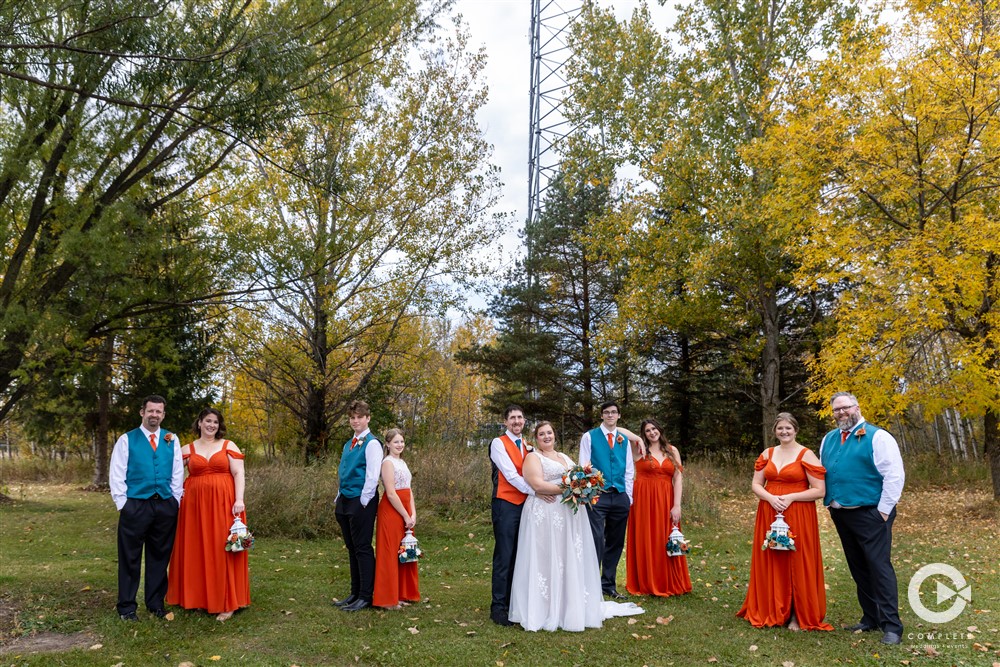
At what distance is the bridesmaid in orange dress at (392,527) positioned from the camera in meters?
6.52

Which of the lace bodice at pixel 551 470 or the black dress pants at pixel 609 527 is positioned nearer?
the lace bodice at pixel 551 470

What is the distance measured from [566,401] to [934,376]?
11769mm

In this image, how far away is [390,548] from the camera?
6570mm

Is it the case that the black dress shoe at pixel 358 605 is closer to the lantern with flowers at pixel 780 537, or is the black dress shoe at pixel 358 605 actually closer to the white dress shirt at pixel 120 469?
the white dress shirt at pixel 120 469

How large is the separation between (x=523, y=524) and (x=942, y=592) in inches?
177

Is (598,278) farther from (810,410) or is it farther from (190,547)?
(190,547)

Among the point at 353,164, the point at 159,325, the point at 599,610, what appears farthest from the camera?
the point at 353,164

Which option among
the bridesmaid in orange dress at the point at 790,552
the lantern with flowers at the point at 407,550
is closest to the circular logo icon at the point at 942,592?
the bridesmaid in orange dress at the point at 790,552

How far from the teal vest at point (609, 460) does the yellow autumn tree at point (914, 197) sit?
6.42 metres

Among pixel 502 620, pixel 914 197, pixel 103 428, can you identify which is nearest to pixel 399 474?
pixel 502 620

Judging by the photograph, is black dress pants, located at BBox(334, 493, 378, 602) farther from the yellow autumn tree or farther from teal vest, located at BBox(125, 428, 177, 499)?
the yellow autumn tree

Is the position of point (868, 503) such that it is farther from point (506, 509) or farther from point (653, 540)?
point (506, 509)


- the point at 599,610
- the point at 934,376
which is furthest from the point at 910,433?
the point at 599,610

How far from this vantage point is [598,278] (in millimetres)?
22938
